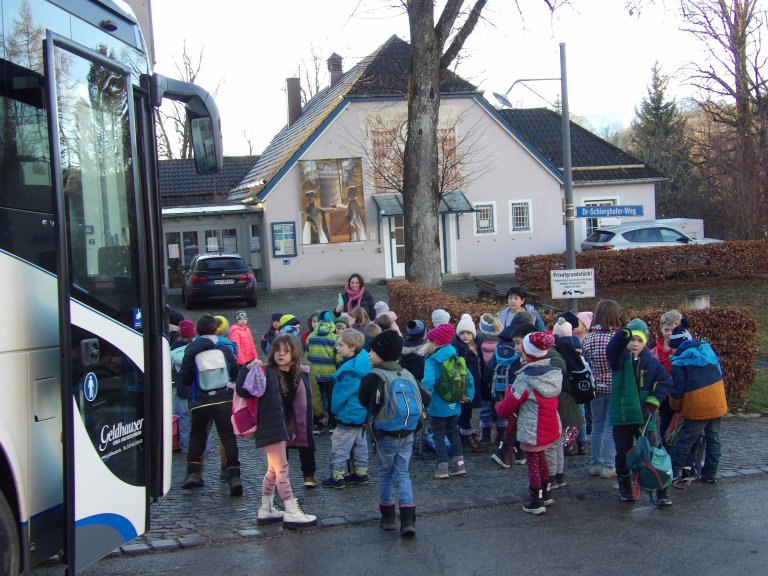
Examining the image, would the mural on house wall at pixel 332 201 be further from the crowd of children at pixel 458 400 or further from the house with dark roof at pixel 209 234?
the crowd of children at pixel 458 400

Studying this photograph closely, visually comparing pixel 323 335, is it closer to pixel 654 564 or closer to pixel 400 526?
pixel 400 526

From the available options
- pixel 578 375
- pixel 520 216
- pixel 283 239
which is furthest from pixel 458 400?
pixel 520 216

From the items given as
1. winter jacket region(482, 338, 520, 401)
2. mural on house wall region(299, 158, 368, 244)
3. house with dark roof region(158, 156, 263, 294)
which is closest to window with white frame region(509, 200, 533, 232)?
mural on house wall region(299, 158, 368, 244)

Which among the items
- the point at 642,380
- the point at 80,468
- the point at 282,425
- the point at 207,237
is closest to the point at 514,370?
the point at 642,380

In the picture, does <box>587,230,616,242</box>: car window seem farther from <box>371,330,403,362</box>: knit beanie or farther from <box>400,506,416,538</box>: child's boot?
<box>400,506,416,538</box>: child's boot

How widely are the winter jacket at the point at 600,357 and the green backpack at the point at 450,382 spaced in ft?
4.14

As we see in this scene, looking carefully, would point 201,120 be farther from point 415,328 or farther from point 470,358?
point 470,358

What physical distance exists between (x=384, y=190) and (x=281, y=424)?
23.5m

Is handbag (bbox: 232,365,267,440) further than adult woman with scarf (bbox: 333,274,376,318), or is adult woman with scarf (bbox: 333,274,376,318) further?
adult woman with scarf (bbox: 333,274,376,318)

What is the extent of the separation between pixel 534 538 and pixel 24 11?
5.14 metres

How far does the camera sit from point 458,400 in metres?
8.59

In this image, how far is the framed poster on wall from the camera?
29.0 m

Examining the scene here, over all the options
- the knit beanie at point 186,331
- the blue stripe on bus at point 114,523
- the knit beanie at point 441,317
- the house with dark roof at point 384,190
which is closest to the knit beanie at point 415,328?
the knit beanie at point 441,317

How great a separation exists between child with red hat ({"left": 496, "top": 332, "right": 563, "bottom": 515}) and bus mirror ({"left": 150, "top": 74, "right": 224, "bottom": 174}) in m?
3.07
